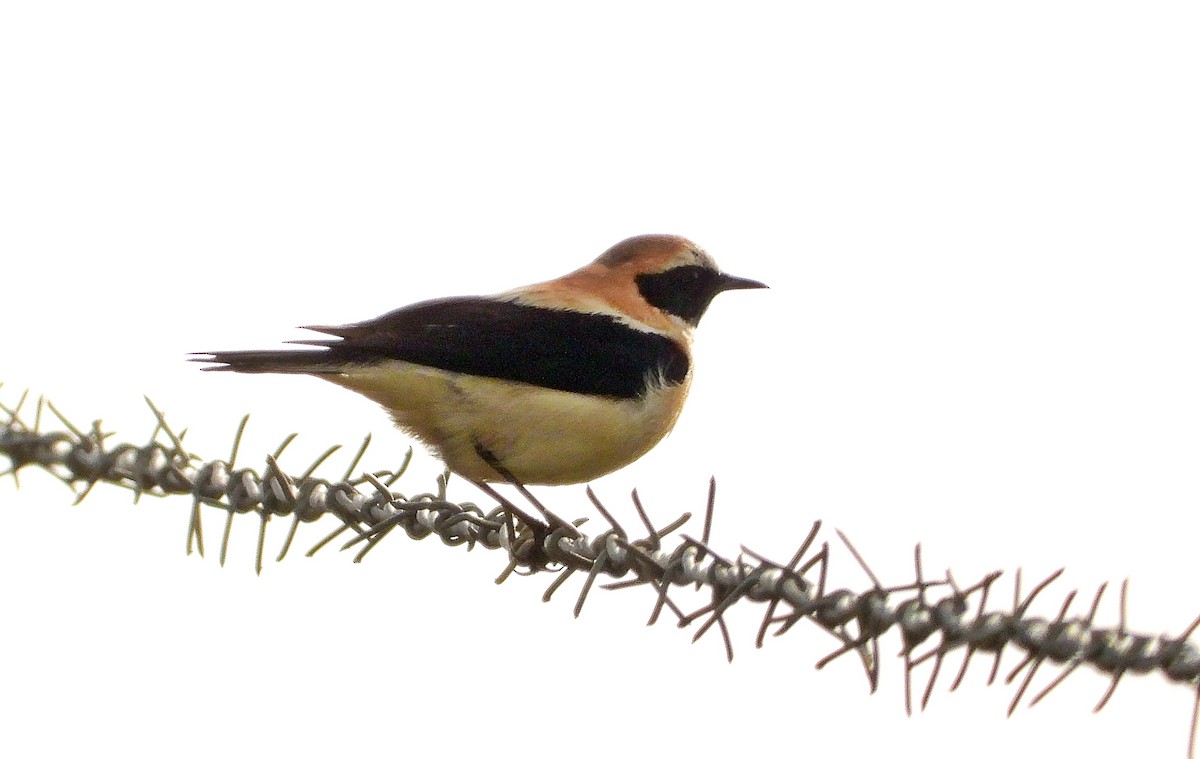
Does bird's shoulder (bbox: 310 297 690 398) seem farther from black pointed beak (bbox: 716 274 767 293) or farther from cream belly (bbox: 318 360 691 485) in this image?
black pointed beak (bbox: 716 274 767 293)

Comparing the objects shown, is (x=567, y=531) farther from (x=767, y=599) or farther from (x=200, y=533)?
(x=767, y=599)

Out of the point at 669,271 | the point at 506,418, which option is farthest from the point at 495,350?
the point at 669,271

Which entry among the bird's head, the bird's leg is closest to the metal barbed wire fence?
the bird's leg

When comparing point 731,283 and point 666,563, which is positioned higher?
point 731,283

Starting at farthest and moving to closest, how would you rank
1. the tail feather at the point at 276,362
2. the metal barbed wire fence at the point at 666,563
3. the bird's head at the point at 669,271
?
the bird's head at the point at 669,271, the tail feather at the point at 276,362, the metal barbed wire fence at the point at 666,563

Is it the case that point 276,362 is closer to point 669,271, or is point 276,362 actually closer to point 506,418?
point 506,418

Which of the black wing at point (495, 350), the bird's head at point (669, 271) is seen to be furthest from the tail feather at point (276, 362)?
the bird's head at point (669, 271)

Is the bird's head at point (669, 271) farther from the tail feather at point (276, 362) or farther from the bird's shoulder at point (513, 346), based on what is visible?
the tail feather at point (276, 362)

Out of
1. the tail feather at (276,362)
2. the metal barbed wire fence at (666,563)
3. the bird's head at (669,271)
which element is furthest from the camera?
the bird's head at (669,271)
